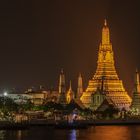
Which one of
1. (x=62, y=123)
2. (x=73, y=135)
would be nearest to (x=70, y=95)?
(x=62, y=123)

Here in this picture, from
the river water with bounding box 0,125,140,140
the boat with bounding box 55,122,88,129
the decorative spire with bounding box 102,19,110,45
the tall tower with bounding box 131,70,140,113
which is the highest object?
the decorative spire with bounding box 102,19,110,45

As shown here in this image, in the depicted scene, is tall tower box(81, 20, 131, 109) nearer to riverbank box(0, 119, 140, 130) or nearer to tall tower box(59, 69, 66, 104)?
riverbank box(0, 119, 140, 130)

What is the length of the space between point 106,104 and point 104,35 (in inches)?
299

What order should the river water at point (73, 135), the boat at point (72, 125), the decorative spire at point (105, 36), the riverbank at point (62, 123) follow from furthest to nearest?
the decorative spire at point (105, 36) < the boat at point (72, 125) < the riverbank at point (62, 123) < the river water at point (73, 135)

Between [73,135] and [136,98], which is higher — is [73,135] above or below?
below

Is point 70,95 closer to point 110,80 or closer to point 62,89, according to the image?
point 62,89

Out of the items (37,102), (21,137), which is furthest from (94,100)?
(21,137)

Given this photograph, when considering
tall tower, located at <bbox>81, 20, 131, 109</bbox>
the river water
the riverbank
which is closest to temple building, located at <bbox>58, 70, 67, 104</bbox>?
tall tower, located at <bbox>81, 20, 131, 109</bbox>

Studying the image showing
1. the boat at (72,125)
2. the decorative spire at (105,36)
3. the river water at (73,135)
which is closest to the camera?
the river water at (73,135)

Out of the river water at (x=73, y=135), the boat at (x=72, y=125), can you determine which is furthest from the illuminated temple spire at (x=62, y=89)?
the river water at (x=73, y=135)

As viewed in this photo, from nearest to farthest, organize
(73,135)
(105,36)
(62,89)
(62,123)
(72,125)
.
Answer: (73,135) < (72,125) < (62,123) < (105,36) < (62,89)

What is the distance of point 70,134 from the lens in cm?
7406

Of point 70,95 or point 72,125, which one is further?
point 70,95

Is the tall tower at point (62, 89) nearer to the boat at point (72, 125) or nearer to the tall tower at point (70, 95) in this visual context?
the tall tower at point (70, 95)
